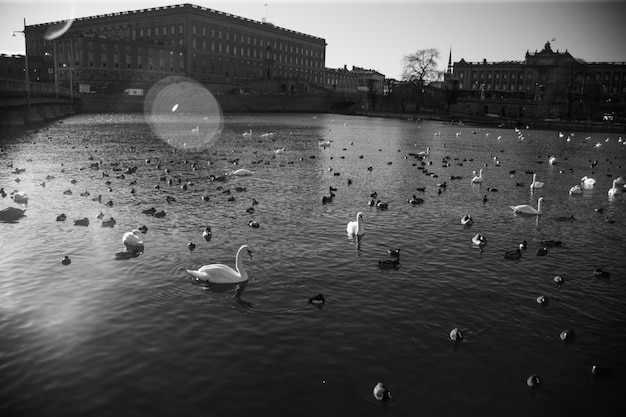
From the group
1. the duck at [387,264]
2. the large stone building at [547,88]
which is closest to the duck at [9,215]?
the duck at [387,264]

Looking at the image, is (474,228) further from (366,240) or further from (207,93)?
(207,93)

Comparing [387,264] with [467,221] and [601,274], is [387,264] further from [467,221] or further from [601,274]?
[467,221]

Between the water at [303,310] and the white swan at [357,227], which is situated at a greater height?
the white swan at [357,227]

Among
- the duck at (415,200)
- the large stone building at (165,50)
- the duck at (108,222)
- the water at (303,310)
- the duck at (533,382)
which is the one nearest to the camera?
the water at (303,310)

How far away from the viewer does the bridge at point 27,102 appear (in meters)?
60.5

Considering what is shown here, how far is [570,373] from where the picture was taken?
1049 cm

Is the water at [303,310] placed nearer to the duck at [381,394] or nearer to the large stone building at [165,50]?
the duck at [381,394]

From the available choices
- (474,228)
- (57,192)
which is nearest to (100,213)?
(57,192)

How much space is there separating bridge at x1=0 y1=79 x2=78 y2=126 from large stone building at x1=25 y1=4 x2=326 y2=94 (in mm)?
45443

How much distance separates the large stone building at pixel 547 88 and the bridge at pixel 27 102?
10549 centimetres

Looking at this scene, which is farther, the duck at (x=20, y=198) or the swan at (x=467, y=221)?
the duck at (x=20, y=198)

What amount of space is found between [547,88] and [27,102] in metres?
114

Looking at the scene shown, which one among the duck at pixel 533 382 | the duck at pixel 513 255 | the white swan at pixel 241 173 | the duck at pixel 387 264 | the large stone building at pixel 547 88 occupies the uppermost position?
the large stone building at pixel 547 88

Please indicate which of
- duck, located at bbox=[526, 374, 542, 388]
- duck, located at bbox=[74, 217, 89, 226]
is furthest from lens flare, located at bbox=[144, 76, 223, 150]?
duck, located at bbox=[526, 374, 542, 388]
